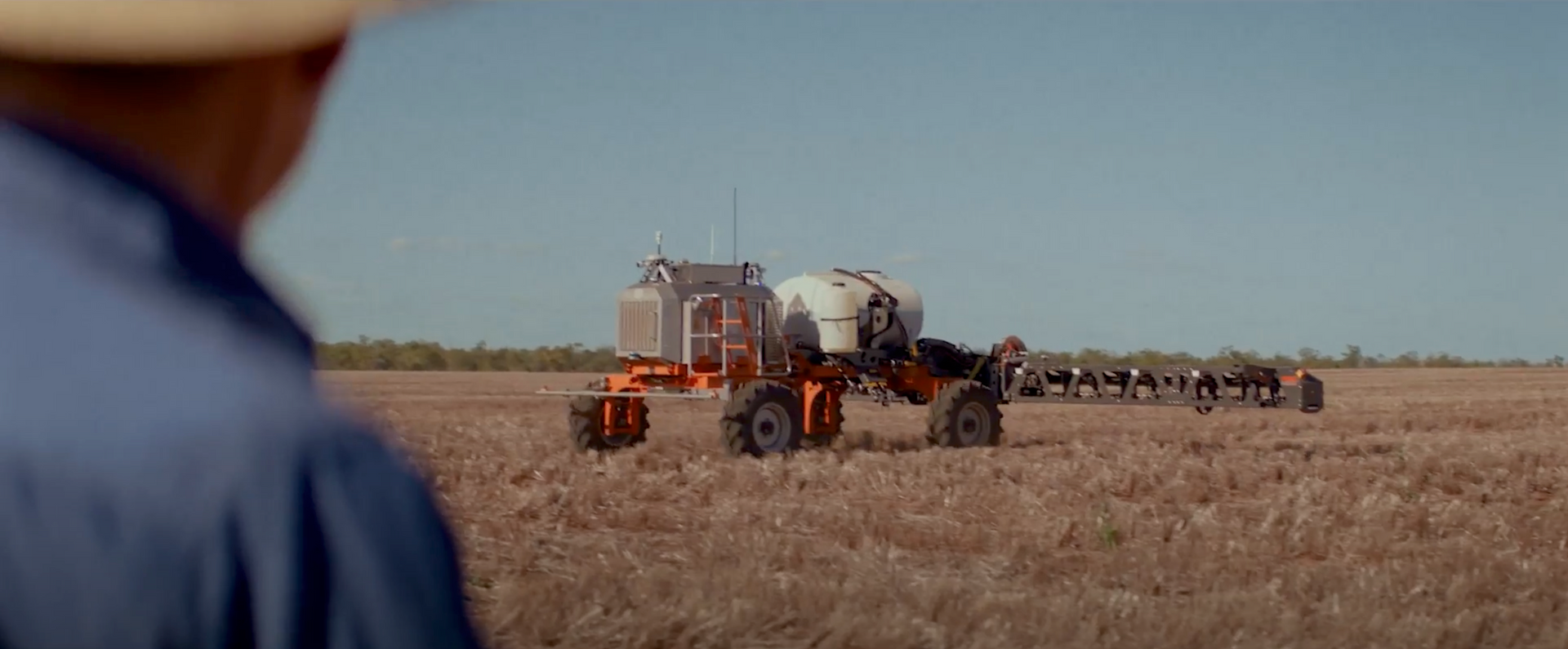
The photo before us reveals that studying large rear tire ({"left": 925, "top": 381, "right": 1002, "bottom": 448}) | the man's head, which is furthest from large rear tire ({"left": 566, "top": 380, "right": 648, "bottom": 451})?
the man's head

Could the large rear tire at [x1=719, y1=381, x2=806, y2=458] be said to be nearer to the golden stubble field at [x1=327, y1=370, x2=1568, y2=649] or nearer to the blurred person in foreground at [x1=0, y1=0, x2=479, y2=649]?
the golden stubble field at [x1=327, y1=370, x2=1568, y2=649]

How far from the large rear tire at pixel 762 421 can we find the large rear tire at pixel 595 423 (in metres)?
1.54

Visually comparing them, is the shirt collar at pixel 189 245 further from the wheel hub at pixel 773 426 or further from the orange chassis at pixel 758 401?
the wheel hub at pixel 773 426

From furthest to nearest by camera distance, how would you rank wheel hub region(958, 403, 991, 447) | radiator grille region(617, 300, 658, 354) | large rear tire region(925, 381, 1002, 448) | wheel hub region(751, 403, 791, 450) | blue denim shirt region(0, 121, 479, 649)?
1. wheel hub region(958, 403, 991, 447)
2. large rear tire region(925, 381, 1002, 448)
3. radiator grille region(617, 300, 658, 354)
4. wheel hub region(751, 403, 791, 450)
5. blue denim shirt region(0, 121, 479, 649)

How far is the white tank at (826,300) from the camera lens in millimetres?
18812

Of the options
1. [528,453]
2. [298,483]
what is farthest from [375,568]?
[528,453]

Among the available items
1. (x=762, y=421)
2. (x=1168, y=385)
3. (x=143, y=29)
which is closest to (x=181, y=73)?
(x=143, y=29)

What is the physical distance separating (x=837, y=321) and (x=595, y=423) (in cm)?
296

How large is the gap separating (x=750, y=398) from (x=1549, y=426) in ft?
38.3

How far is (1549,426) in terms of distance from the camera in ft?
72.5

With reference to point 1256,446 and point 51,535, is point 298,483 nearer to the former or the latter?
point 51,535

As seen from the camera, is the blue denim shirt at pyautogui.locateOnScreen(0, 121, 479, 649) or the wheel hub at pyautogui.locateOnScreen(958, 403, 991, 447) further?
the wheel hub at pyautogui.locateOnScreen(958, 403, 991, 447)

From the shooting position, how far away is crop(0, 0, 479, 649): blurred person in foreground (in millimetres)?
680

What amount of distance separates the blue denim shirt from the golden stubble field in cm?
6
